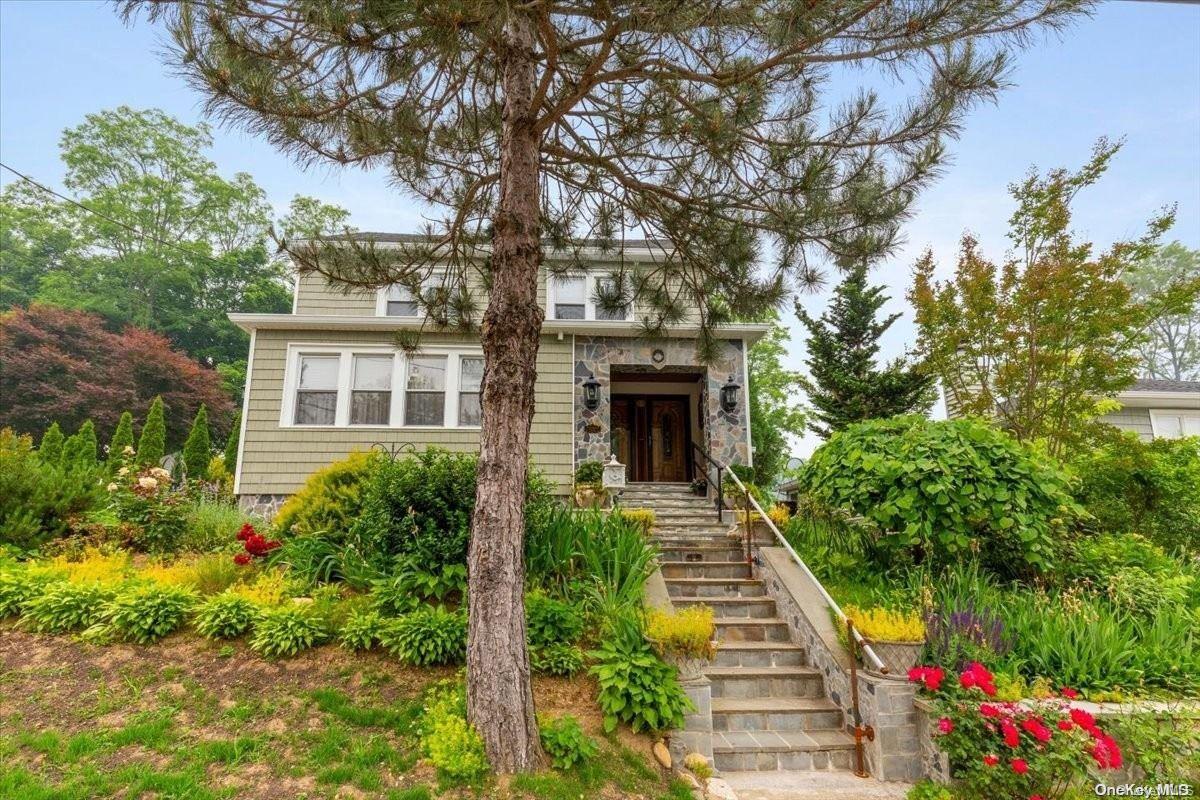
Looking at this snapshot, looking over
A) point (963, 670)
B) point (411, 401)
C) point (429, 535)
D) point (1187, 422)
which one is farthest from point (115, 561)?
point (1187, 422)

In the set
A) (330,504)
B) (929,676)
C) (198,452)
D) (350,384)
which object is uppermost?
(350,384)

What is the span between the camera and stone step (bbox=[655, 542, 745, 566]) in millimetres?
6535

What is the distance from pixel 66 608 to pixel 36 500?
2654mm

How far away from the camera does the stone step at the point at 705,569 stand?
20.4 ft

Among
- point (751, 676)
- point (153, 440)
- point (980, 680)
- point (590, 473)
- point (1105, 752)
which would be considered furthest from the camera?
point (153, 440)

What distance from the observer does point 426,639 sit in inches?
164

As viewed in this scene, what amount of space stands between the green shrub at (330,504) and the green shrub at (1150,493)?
8.42 m

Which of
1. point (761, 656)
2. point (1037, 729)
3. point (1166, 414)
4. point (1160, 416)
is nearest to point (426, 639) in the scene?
point (761, 656)

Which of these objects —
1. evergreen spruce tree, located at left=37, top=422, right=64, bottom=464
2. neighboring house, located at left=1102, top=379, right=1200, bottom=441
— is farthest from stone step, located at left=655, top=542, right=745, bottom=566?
evergreen spruce tree, located at left=37, top=422, right=64, bottom=464

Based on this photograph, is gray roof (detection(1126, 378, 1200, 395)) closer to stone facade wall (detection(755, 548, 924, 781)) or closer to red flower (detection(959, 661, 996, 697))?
stone facade wall (detection(755, 548, 924, 781))

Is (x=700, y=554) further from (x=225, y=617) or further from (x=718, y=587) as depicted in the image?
(x=225, y=617)

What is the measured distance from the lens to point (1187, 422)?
11891 millimetres

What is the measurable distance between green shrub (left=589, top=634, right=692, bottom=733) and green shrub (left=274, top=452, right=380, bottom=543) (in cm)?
334

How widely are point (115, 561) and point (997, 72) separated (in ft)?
26.8
